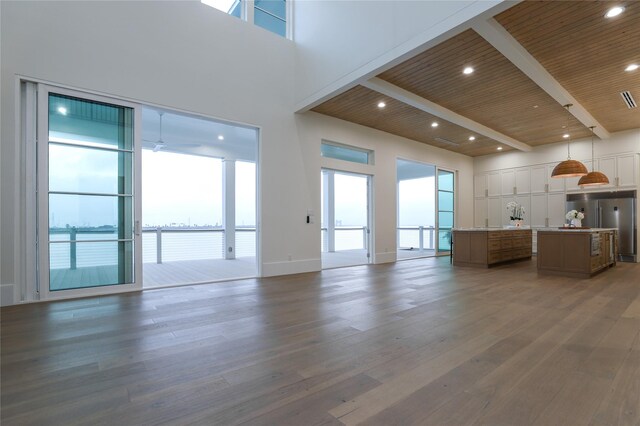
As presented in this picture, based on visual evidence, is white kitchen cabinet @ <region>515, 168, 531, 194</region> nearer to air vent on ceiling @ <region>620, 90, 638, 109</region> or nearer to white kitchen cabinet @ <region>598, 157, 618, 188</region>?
white kitchen cabinet @ <region>598, 157, 618, 188</region>

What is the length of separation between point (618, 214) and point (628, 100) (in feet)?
10.8

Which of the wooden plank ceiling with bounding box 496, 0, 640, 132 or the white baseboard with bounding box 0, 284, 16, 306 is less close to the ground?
the wooden plank ceiling with bounding box 496, 0, 640, 132

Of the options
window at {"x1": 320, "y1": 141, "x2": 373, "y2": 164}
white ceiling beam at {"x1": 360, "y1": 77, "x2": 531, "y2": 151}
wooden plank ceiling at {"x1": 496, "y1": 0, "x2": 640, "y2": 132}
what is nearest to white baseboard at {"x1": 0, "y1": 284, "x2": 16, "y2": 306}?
window at {"x1": 320, "y1": 141, "x2": 373, "y2": 164}

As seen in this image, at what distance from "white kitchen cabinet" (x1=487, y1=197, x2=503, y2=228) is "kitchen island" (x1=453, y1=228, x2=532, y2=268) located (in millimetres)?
2341

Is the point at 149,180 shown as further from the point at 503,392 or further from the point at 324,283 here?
the point at 503,392

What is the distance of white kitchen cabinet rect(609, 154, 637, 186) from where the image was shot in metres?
7.67

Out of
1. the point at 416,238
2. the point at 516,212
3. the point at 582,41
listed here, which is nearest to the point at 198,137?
the point at 582,41

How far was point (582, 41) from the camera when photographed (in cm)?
405

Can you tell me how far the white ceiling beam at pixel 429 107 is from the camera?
5.16 meters

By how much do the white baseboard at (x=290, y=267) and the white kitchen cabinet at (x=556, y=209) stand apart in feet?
23.5

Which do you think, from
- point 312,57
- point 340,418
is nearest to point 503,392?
point 340,418

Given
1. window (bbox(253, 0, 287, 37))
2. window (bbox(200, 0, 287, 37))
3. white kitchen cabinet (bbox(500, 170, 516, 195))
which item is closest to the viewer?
window (bbox(200, 0, 287, 37))

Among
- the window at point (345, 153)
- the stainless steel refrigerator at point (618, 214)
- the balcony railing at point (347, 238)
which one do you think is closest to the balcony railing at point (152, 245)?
the balcony railing at point (347, 238)

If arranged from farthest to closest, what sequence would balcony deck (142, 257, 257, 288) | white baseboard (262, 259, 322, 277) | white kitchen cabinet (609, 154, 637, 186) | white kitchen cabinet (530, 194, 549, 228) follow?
white kitchen cabinet (530, 194, 549, 228)
white kitchen cabinet (609, 154, 637, 186)
white baseboard (262, 259, 322, 277)
balcony deck (142, 257, 257, 288)
